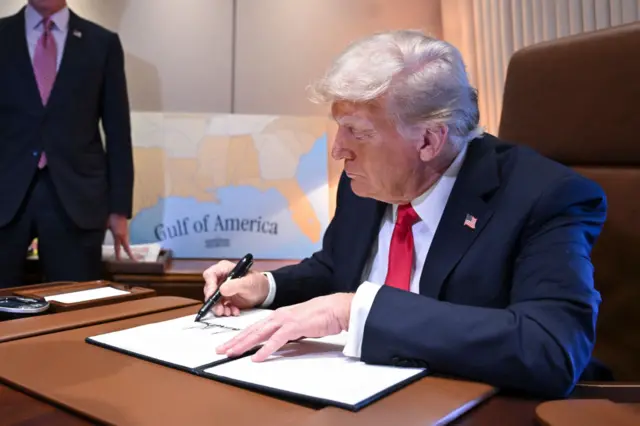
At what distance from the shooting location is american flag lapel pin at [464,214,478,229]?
948 mm

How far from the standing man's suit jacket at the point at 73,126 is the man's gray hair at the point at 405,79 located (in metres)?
1.17

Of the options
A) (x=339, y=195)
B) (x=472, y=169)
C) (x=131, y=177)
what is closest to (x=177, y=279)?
(x=131, y=177)

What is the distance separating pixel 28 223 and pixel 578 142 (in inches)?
63.8

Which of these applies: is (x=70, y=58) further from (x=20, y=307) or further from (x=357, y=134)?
(x=357, y=134)

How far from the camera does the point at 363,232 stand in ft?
3.79

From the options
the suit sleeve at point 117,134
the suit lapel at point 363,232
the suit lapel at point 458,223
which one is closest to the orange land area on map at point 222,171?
the suit sleeve at point 117,134

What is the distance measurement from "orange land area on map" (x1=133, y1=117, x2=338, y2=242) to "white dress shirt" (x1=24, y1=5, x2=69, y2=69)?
1.79 feet

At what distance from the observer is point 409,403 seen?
1.90 feet

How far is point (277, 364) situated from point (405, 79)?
1.74ft

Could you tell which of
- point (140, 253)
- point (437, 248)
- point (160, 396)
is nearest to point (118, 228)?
point (140, 253)

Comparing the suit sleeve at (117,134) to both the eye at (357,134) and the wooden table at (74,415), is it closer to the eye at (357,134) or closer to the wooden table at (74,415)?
the eye at (357,134)

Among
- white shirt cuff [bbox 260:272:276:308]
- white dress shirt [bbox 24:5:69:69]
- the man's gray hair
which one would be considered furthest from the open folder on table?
white dress shirt [bbox 24:5:69:69]

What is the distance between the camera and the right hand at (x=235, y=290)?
99 centimetres

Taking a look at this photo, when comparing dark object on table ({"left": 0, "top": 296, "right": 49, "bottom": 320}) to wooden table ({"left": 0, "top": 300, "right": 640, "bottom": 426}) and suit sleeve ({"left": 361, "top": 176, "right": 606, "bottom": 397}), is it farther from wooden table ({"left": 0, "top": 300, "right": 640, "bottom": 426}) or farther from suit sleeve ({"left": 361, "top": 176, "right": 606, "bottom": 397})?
suit sleeve ({"left": 361, "top": 176, "right": 606, "bottom": 397})
